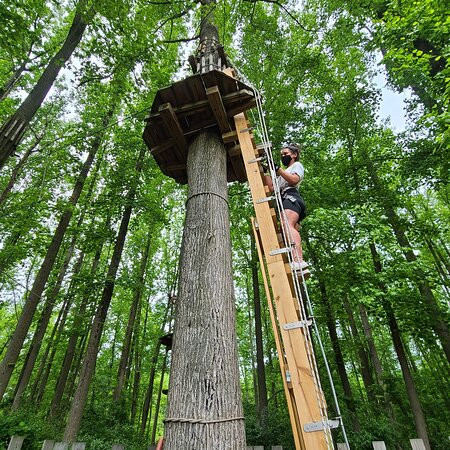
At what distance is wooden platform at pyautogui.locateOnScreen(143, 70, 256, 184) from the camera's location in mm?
3361

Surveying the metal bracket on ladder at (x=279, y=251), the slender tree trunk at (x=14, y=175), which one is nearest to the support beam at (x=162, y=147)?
the metal bracket on ladder at (x=279, y=251)

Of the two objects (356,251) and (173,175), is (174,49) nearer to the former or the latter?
(173,175)

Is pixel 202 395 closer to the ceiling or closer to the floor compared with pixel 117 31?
closer to the floor

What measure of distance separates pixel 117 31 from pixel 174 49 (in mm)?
5501

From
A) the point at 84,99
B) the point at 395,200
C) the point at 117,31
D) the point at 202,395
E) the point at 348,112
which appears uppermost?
the point at 84,99

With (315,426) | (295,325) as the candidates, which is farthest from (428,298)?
(315,426)

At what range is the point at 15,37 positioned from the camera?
482 centimetres

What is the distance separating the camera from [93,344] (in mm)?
7906

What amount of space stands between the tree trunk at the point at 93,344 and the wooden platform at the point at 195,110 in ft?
18.8

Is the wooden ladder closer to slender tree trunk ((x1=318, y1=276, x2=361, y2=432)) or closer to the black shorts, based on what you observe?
the black shorts

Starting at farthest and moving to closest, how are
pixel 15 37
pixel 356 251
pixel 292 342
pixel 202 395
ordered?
pixel 356 251
pixel 15 37
pixel 292 342
pixel 202 395

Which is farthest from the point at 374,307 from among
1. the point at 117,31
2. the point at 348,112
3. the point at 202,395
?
the point at 117,31

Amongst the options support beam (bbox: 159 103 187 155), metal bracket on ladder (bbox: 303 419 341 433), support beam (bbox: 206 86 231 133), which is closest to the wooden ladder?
metal bracket on ladder (bbox: 303 419 341 433)

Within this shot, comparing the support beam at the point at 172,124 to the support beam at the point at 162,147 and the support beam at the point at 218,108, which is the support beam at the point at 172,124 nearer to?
the support beam at the point at 162,147
